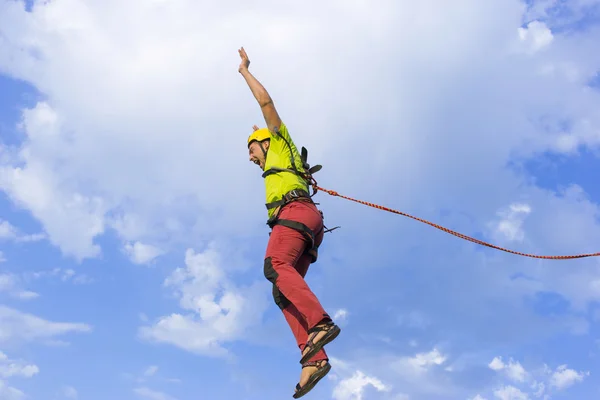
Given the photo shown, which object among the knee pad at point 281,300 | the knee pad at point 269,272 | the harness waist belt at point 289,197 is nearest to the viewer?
the knee pad at point 269,272

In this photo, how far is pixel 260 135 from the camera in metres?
9.93

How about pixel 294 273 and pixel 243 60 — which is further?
pixel 243 60

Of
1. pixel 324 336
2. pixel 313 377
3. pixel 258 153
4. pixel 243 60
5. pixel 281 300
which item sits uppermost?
pixel 243 60

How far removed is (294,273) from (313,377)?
4.50 feet

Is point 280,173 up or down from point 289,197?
up

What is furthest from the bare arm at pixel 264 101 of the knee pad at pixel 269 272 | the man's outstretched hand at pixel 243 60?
the knee pad at pixel 269 272

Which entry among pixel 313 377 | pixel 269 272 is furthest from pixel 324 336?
pixel 269 272

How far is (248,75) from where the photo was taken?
30.7 ft

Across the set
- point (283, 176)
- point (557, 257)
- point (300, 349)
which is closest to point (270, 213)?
point (283, 176)

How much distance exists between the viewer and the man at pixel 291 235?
27.1 ft

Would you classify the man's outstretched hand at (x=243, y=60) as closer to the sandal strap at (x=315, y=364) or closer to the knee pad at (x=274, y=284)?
the knee pad at (x=274, y=284)

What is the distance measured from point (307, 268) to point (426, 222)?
1.97m

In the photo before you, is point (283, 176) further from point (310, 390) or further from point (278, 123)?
point (310, 390)

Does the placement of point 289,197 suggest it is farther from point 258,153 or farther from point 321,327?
point 321,327
